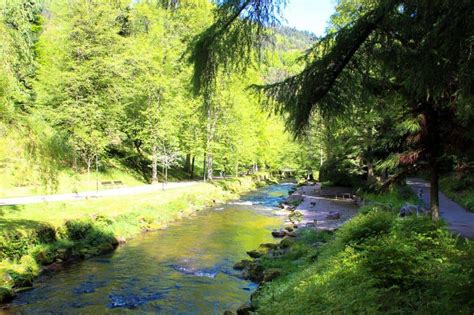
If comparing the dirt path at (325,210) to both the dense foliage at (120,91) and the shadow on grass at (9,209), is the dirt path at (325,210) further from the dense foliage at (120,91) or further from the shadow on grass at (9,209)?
the shadow on grass at (9,209)

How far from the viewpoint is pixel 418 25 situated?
6051 millimetres

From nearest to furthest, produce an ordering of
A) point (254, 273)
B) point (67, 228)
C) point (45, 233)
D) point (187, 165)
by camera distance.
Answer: point (254, 273), point (45, 233), point (67, 228), point (187, 165)

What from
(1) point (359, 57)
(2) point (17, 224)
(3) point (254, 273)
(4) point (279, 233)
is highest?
(1) point (359, 57)

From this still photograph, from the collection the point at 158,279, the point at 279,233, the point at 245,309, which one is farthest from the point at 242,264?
the point at 279,233

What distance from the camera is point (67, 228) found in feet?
57.9

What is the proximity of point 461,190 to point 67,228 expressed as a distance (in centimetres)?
2349

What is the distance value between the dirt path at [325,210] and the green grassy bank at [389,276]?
409 inches

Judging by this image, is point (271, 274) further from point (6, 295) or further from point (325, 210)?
point (325, 210)

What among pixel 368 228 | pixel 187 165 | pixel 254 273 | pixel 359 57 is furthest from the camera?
pixel 187 165

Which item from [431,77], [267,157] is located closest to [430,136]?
[431,77]

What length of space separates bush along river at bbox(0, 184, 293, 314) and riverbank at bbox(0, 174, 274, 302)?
625 millimetres

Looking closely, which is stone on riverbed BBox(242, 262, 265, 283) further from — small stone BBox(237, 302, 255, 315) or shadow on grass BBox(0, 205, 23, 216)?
shadow on grass BBox(0, 205, 23, 216)

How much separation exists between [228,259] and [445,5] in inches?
529

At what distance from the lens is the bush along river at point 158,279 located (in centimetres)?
1174
